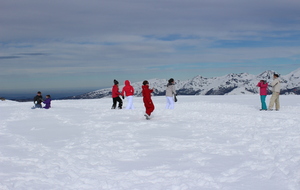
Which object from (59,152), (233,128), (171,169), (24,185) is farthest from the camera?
(233,128)

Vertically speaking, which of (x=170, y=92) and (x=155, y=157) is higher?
(x=170, y=92)

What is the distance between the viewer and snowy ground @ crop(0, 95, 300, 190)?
229 inches

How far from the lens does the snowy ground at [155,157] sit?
5812 mm

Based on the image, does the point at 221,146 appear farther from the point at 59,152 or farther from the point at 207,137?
the point at 59,152

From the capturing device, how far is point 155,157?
25.4 feet

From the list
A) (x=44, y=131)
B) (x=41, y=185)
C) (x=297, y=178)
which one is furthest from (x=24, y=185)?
(x=44, y=131)

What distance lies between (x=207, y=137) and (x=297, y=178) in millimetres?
4298

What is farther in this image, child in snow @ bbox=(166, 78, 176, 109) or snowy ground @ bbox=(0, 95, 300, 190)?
child in snow @ bbox=(166, 78, 176, 109)

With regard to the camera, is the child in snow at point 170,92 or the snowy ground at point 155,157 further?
the child in snow at point 170,92

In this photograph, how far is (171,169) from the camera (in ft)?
21.9

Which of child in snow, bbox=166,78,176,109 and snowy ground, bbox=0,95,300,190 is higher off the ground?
child in snow, bbox=166,78,176,109

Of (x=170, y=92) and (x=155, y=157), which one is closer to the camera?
(x=155, y=157)

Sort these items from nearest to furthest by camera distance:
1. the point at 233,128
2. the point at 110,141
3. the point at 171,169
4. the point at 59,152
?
the point at 171,169
the point at 59,152
the point at 110,141
the point at 233,128

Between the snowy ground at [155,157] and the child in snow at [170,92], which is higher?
the child in snow at [170,92]
